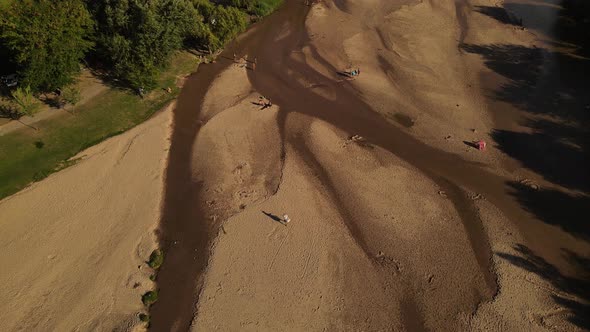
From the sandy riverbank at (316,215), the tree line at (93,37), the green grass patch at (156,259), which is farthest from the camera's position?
the tree line at (93,37)

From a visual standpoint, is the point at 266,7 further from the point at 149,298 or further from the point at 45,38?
the point at 149,298

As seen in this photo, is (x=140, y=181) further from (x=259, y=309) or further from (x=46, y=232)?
(x=259, y=309)

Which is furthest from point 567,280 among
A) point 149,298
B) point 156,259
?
point 156,259

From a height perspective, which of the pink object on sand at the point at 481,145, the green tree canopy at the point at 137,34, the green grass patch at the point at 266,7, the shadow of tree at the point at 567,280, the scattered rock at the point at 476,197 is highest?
the green tree canopy at the point at 137,34

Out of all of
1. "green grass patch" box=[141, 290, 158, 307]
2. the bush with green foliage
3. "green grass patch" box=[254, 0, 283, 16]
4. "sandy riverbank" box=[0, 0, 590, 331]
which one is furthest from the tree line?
"green grass patch" box=[141, 290, 158, 307]

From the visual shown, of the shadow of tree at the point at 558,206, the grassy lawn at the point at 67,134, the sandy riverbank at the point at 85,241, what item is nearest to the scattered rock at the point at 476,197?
the shadow of tree at the point at 558,206

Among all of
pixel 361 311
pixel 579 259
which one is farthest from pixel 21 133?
pixel 579 259

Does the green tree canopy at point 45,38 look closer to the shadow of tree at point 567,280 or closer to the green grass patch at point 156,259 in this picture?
the green grass patch at point 156,259
